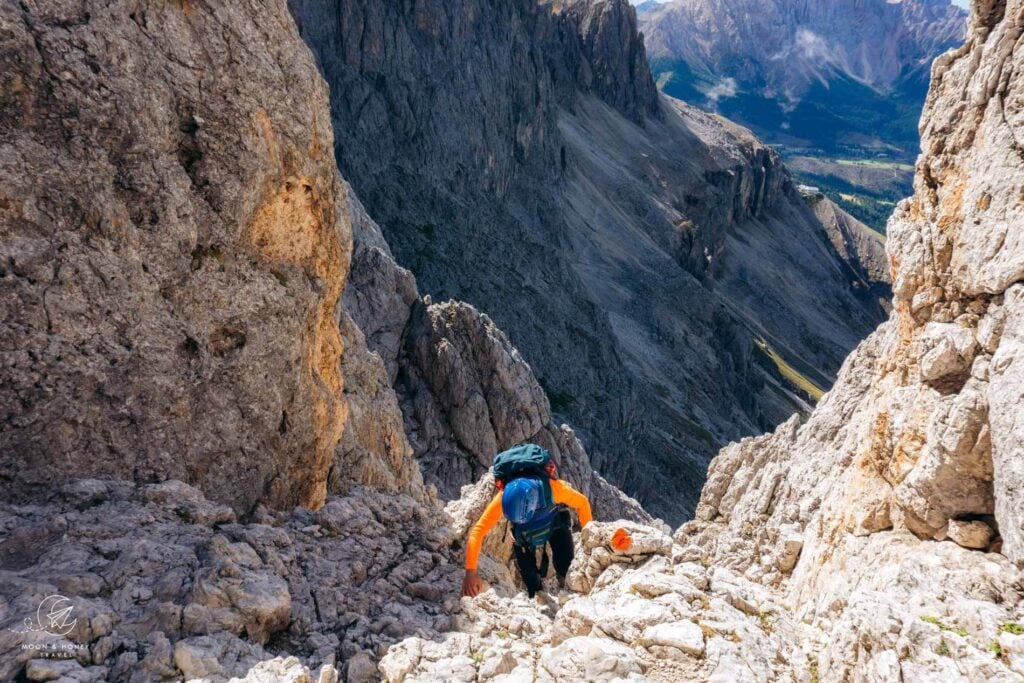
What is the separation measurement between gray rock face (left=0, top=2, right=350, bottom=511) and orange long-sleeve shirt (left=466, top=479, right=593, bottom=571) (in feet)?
11.3

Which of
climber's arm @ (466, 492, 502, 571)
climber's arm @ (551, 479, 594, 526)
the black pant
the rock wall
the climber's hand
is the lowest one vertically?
the climber's hand

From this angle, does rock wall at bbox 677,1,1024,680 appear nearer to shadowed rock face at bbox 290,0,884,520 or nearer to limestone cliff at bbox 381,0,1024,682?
limestone cliff at bbox 381,0,1024,682

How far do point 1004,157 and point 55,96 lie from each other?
41.3 feet

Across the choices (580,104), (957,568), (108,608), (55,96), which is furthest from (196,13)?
(580,104)

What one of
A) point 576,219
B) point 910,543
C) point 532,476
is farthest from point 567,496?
point 576,219

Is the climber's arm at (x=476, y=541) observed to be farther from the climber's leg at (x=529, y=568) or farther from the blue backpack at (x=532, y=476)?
the climber's leg at (x=529, y=568)

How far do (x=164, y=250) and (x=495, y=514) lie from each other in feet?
20.1

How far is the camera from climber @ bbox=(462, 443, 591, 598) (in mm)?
10820

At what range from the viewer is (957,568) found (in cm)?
888

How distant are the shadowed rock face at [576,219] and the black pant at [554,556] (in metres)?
26.2

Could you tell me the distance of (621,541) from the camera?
35.6ft

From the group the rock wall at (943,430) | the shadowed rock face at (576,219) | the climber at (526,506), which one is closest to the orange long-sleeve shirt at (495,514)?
the climber at (526,506)

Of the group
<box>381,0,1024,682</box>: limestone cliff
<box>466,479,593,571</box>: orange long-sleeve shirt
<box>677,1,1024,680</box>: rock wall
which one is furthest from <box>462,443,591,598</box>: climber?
<box>677,1,1024,680</box>: rock wall

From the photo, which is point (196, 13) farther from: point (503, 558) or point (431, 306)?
point (431, 306)
